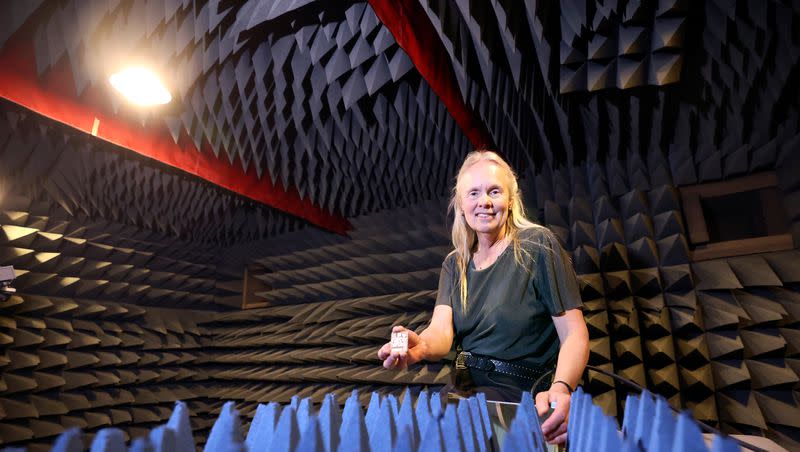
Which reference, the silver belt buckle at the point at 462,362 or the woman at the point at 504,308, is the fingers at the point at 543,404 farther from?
the silver belt buckle at the point at 462,362

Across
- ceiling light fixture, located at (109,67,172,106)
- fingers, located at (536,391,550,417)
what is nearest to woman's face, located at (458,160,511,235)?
fingers, located at (536,391,550,417)

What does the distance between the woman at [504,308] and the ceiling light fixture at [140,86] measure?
170 centimetres

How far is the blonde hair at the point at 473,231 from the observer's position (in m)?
1.04

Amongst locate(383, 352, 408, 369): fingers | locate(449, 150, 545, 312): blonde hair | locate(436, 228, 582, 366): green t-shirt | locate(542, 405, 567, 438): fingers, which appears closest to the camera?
locate(542, 405, 567, 438): fingers

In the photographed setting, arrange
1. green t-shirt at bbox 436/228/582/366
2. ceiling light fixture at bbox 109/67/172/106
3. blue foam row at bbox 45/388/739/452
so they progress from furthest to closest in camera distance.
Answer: ceiling light fixture at bbox 109/67/172/106, green t-shirt at bbox 436/228/582/366, blue foam row at bbox 45/388/739/452

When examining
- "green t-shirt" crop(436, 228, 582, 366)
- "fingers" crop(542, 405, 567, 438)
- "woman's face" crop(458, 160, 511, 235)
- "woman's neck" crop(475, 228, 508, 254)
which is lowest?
"fingers" crop(542, 405, 567, 438)

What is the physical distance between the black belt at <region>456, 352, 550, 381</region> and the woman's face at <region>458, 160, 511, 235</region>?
0.30 m

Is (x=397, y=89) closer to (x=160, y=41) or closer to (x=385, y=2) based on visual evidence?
(x=385, y=2)

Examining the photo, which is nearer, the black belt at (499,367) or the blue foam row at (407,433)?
the blue foam row at (407,433)

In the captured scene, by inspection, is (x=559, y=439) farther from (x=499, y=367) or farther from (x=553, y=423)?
(x=499, y=367)

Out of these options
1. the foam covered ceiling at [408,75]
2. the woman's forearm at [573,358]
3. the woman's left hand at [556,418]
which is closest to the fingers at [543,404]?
the woman's left hand at [556,418]

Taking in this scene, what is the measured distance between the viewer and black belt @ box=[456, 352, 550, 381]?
3.00ft

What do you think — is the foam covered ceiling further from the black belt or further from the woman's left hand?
the woman's left hand

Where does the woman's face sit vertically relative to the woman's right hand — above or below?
above
